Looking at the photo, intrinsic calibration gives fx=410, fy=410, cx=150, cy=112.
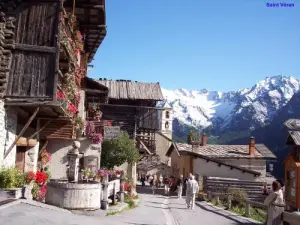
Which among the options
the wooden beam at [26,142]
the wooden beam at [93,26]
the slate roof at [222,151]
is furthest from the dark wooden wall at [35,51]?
the slate roof at [222,151]

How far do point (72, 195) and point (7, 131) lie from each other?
3793 millimetres

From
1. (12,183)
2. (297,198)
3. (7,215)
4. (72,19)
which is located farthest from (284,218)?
(297,198)

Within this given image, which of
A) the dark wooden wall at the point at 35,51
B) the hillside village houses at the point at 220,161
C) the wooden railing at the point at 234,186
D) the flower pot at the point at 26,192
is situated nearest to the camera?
the flower pot at the point at 26,192

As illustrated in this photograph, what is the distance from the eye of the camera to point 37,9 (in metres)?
15.2

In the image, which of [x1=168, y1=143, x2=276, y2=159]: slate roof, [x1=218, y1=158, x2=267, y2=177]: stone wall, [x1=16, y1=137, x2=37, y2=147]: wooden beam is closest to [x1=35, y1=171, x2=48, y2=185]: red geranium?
[x1=16, y1=137, x2=37, y2=147]: wooden beam

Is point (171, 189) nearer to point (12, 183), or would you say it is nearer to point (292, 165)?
point (292, 165)

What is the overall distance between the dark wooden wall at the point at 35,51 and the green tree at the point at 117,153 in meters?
15.9

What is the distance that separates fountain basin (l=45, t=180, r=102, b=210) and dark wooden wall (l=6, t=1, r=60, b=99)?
357 centimetres

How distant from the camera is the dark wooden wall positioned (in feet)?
47.9

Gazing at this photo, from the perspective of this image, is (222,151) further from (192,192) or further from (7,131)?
(7,131)

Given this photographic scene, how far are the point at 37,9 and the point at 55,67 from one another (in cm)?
241

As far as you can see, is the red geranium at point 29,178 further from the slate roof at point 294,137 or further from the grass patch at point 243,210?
the slate roof at point 294,137

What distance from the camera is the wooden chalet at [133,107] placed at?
4056 cm

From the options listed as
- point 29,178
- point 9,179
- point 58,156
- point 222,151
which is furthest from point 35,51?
point 222,151
